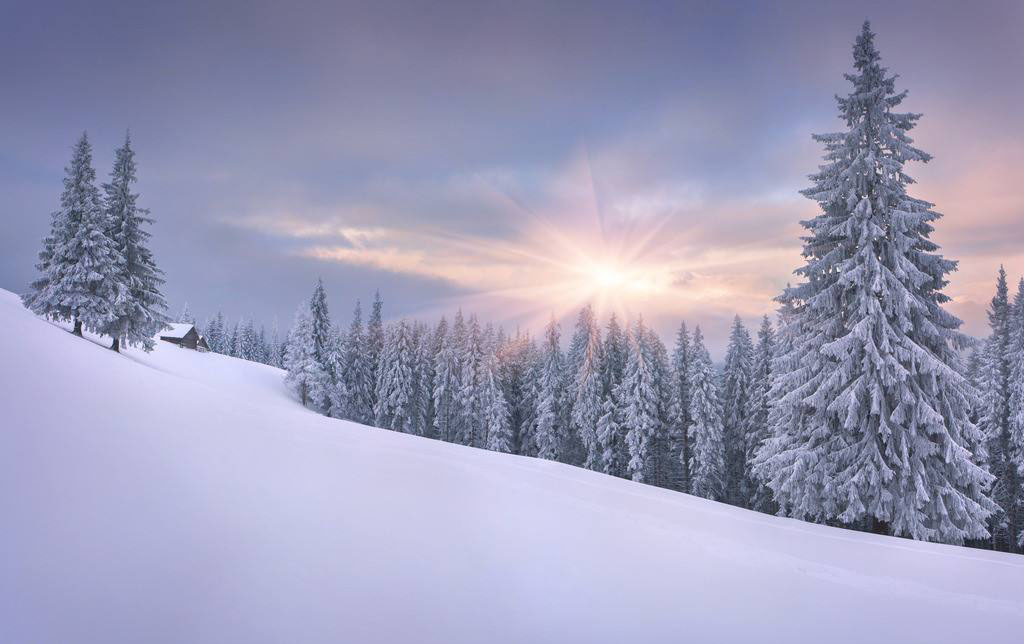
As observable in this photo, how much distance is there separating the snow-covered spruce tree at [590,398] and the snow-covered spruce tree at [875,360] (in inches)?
1018

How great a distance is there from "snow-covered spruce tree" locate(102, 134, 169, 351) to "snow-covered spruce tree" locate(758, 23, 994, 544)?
33508 millimetres

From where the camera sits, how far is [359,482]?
6.94 m

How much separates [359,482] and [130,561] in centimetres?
334

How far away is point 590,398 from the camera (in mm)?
38719

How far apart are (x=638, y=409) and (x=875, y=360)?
83.6 ft

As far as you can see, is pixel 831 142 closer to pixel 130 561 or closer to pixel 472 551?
pixel 472 551

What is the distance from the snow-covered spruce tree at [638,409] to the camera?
3509 cm

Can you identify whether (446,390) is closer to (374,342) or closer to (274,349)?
(374,342)

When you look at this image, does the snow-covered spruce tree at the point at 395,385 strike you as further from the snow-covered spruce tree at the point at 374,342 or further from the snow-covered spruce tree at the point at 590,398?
the snow-covered spruce tree at the point at 590,398

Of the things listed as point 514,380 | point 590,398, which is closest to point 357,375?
point 514,380

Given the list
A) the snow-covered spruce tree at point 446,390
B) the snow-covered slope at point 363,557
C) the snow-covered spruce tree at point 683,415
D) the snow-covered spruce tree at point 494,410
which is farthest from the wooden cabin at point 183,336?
the snow-covered slope at point 363,557

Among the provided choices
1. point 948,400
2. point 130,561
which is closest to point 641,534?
point 130,561

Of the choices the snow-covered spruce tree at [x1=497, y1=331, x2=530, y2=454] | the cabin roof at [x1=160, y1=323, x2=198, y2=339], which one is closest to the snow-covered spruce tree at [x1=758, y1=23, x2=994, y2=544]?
the snow-covered spruce tree at [x1=497, y1=331, x2=530, y2=454]

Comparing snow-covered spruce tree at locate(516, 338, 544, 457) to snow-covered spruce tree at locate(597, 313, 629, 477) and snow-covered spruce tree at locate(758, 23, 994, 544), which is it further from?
snow-covered spruce tree at locate(758, 23, 994, 544)
